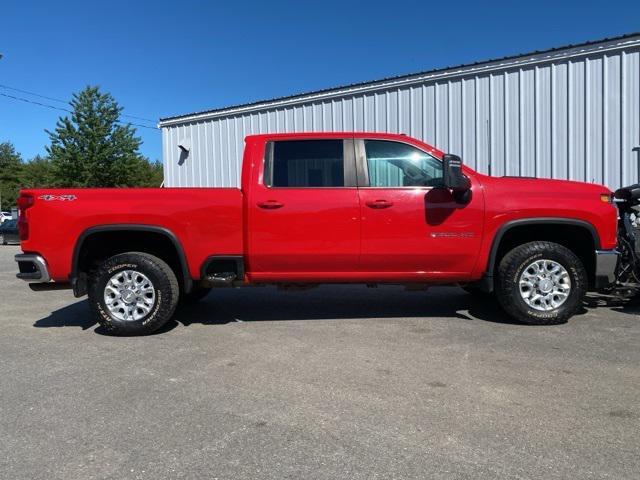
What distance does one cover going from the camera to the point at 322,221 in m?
5.50

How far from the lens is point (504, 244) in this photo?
593 cm

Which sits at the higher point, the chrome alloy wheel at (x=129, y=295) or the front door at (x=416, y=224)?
the front door at (x=416, y=224)

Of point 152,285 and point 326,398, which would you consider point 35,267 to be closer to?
point 152,285

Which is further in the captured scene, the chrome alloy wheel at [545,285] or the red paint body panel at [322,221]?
Answer: the chrome alloy wheel at [545,285]

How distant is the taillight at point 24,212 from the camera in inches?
212

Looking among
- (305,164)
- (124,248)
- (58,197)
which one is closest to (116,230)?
(124,248)

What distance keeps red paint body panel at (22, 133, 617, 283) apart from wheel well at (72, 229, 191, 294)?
0.09m

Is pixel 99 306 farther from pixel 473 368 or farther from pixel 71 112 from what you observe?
pixel 71 112

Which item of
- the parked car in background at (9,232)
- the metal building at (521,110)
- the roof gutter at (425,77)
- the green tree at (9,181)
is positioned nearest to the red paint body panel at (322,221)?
the metal building at (521,110)

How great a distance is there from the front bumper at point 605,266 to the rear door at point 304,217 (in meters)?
2.50

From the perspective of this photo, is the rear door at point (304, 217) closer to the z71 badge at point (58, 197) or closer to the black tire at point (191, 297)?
the black tire at point (191, 297)

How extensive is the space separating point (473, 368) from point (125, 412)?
2.66m

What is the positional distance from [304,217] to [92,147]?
33.3m

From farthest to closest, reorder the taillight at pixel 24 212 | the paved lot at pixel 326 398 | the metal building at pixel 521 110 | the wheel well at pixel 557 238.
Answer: the metal building at pixel 521 110
the wheel well at pixel 557 238
the taillight at pixel 24 212
the paved lot at pixel 326 398
